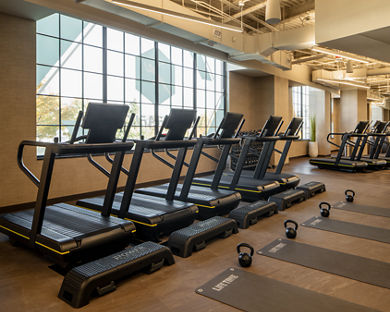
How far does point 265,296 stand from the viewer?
95.7 inches

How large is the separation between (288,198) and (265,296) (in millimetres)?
2981

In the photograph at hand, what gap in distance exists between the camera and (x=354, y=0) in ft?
17.9

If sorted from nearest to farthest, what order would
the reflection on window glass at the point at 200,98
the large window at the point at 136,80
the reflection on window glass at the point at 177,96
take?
the large window at the point at 136,80 → the reflection on window glass at the point at 177,96 → the reflection on window glass at the point at 200,98

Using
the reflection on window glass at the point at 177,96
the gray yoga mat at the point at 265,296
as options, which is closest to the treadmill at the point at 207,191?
the gray yoga mat at the point at 265,296

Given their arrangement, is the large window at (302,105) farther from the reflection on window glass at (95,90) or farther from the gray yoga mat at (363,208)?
the gray yoga mat at (363,208)

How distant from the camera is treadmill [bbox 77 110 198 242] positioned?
141 inches

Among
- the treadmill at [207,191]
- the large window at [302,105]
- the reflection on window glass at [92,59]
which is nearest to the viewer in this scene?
the treadmill at [207,191]

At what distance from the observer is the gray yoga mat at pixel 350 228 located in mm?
3805

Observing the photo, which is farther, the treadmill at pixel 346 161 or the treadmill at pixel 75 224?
the treadmill at pixel 346 161

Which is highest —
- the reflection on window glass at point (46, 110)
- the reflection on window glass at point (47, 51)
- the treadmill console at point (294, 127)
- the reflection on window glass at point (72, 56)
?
the reflection on window glass at point (47, 51)

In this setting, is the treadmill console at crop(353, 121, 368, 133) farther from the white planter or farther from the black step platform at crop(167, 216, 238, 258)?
the black step platform at crop(167, 216, 238, 258)

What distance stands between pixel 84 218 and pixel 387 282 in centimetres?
288

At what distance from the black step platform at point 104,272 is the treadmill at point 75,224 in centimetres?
29

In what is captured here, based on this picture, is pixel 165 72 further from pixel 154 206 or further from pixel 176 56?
pixel 154 206
